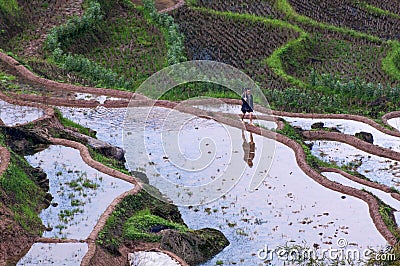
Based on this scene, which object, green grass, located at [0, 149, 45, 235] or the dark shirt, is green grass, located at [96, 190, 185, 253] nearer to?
green grass, located at [0, 149, 45, 235]

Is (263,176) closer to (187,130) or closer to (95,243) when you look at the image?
(187,130)

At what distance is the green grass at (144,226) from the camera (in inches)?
523

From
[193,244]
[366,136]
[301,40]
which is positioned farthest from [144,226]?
[301,40]

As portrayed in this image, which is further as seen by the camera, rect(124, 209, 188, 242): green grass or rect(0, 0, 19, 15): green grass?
rect(0, 0, 19, 15): green grass

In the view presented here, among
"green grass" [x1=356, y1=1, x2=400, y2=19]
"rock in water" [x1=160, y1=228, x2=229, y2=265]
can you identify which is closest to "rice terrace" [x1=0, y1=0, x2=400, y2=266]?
"rock in water" [x1=160, y1=228, x2=229, y2=265]

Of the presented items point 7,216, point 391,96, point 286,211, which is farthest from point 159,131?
point 391,96

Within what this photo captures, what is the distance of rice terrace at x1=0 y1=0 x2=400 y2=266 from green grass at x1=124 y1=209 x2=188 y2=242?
0.04m

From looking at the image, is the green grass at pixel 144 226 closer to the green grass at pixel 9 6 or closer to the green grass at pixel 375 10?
the green grass at pixel 9 6

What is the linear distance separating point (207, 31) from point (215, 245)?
17.0 metres

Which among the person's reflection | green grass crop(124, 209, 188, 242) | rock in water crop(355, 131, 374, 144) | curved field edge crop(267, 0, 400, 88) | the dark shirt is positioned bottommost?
green grass crop(124, 209, 188, 242)

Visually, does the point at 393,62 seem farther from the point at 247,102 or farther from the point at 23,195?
the point at 23,195

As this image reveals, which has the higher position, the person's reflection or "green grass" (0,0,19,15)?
the person's reflection

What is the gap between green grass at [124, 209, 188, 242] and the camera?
1329cm

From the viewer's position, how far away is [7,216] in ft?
42.5
